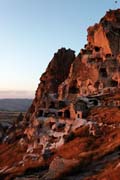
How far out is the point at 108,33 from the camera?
9325 centimetres

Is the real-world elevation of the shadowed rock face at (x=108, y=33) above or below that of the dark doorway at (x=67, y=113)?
above

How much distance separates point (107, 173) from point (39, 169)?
572 inches

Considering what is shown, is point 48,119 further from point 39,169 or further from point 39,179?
point 39,179

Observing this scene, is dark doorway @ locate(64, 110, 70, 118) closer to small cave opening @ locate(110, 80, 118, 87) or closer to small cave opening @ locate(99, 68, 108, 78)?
small cave opening @ locate(110, 80, 118, 87)

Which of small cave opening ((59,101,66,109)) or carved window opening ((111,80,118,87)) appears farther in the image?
carved window opening ((111,80,118,87))

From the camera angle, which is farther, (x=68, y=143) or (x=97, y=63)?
(x=97, y=63)

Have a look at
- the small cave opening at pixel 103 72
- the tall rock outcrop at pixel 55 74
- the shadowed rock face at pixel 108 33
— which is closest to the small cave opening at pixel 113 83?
the small cave opening at pixel 103 72

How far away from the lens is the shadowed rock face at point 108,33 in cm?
9194

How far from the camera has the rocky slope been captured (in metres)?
38.2

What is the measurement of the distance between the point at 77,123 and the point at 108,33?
114 ft

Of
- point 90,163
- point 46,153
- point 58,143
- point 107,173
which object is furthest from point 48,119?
point 107,173

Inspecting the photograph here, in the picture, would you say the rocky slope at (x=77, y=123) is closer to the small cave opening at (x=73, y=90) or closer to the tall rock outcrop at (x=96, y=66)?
the tall rock outcrop at (x=96, y=66)

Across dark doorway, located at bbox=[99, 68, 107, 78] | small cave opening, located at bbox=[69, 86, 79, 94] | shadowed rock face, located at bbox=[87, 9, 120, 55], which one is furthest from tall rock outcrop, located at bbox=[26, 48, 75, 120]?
dark doorway, located at bbox=[99, 68, 107, 78]

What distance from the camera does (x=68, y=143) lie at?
5472cm
